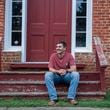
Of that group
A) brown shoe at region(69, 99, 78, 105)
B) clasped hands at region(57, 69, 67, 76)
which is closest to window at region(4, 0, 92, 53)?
clasped hands at region(57, 69, 67, 76)

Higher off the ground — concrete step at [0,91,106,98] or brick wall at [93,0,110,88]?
brick wall at [93,0,110,88]

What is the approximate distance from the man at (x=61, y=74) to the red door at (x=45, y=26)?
1.74 metres

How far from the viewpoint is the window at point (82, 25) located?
11.5 meters

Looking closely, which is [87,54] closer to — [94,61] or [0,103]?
[94,61]

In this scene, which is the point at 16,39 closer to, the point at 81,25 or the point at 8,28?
the point at 8,28

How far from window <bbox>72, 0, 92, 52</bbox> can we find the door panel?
29.8 inches

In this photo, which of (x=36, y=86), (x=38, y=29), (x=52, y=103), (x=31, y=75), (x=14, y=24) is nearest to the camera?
(x=52, y=103)

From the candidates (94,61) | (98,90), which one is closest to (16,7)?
(94,61)

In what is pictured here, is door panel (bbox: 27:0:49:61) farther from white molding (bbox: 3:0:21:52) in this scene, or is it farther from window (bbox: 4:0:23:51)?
white molding (bbox: 3:0:21:52)

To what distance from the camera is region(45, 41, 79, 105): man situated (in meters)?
9.55

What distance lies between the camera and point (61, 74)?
9.82 meters

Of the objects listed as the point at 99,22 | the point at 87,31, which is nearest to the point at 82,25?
the point at 87,31

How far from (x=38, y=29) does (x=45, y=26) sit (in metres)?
0.20

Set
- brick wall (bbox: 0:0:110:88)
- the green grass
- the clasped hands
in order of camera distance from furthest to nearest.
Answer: brick wall (bbox: 0:0:110:88)
the clasped hands
the green grass
